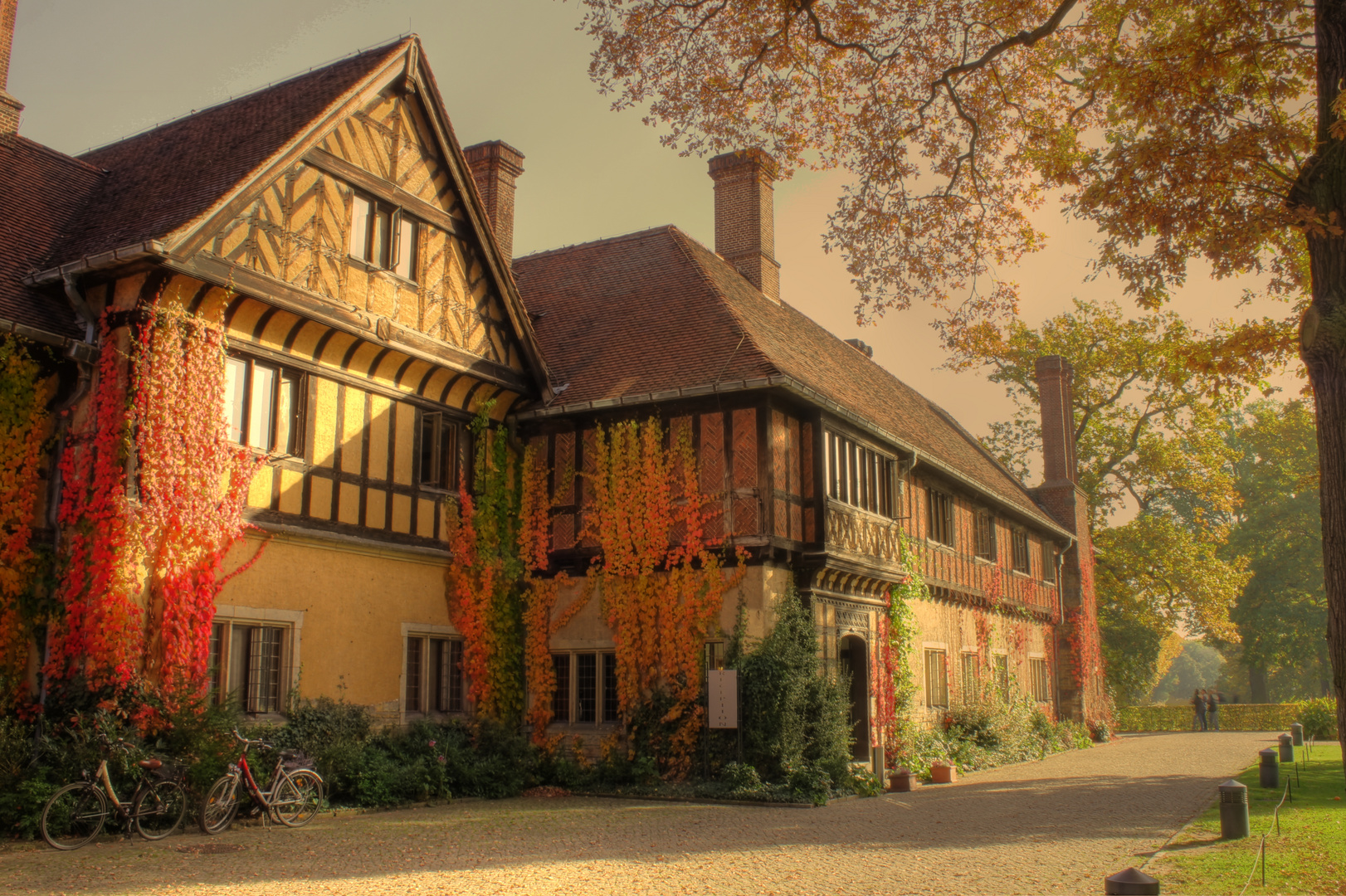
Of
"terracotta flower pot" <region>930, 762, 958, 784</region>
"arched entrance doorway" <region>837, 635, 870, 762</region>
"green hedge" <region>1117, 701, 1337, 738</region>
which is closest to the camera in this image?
"arched entrance doorway" <region>837, 635, 870, 762</region>

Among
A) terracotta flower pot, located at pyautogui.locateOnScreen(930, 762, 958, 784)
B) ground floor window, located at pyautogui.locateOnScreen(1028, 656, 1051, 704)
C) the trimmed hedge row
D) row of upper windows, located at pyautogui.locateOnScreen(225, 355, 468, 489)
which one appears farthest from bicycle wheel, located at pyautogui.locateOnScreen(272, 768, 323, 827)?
the trimmed hedge row

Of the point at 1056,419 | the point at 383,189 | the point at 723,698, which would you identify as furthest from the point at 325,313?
the point at 1056,419

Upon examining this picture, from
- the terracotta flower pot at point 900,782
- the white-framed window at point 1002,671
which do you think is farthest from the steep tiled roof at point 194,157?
the white-framed window at point 1002,671

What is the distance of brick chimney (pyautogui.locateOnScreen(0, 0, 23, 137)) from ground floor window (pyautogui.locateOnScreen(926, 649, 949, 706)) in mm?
17091

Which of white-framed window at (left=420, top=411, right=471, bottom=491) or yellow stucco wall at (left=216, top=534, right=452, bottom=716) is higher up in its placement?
white-framed window at (left=420, top=411, right=471, bottom=491)

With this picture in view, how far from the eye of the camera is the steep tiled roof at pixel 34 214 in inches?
481

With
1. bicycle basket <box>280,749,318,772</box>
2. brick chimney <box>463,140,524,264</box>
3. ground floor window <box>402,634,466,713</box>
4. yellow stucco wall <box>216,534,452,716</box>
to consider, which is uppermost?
brick chimney <box>463,140,524,264</box>

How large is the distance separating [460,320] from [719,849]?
359 inches

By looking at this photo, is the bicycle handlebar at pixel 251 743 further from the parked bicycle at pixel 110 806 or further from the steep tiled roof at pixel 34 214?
the steep tiled roof at pixel 34 214

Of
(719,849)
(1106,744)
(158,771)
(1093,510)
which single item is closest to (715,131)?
(719,849)

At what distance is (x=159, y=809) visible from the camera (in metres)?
10.4

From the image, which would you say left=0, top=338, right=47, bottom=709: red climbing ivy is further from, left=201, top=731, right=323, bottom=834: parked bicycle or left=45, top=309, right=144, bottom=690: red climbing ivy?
left=201, top=731, right=323, bottom=834: parked bicycle

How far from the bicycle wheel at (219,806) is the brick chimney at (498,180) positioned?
1152cm

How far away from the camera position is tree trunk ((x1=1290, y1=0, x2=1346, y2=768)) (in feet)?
28.8
